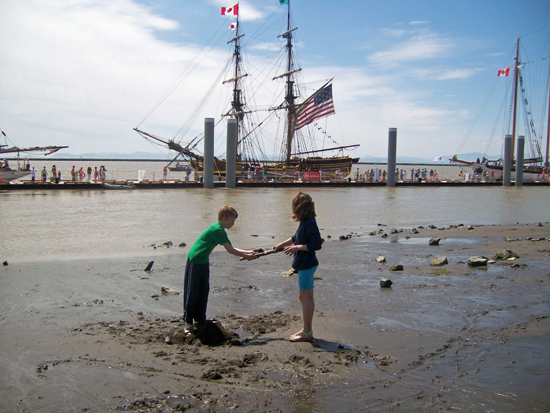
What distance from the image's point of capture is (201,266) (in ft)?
15.6

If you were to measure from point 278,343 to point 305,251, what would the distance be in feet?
3.22

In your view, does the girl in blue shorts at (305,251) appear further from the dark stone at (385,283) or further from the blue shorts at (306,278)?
the dark stone at (385,283)

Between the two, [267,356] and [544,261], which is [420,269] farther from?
[267,356]

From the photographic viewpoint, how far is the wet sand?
135 inches

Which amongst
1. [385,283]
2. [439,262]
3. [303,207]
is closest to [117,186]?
[439,262]

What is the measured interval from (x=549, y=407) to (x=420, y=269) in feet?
15.9

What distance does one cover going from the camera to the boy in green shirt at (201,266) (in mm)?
4723

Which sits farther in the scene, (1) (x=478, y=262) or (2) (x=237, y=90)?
(2) (x=237, y=90)

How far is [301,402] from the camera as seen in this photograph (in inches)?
132

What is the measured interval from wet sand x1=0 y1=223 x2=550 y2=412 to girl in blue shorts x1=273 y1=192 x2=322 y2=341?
0.71ft

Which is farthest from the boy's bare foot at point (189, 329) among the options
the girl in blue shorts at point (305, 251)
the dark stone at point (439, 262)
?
the dark stone at point (439, 262)

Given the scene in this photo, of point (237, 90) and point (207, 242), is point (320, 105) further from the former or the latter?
point (207, 242)

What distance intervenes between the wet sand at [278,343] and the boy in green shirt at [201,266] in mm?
255

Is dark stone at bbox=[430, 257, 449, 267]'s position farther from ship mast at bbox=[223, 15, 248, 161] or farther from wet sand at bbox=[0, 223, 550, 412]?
ship mast at bbox=[223, 15, 248, 161]
